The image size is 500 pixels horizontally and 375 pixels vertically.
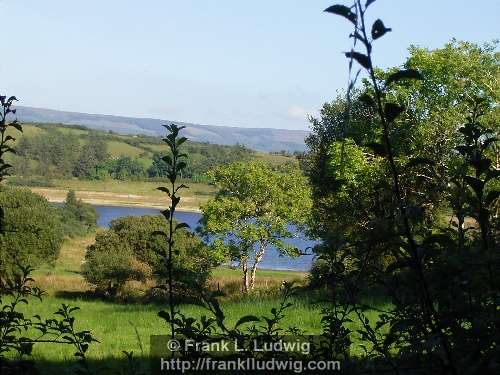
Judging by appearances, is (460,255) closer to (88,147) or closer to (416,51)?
(416,51)

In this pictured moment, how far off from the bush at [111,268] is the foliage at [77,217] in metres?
40.3

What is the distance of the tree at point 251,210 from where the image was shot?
102 ft

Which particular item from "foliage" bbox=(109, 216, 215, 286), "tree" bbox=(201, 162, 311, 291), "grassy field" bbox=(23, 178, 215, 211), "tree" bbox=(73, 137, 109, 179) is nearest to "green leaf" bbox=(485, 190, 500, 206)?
"tree" bbox=(201, 162, 311, 291)

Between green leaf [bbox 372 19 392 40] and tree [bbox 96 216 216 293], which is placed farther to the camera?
tree [bbox 96 216 216 293]

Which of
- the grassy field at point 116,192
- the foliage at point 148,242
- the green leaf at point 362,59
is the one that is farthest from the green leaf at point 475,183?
the grassy field at point 116,192

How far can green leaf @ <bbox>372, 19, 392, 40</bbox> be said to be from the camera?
133cm

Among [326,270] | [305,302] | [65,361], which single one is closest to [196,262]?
[305,302]

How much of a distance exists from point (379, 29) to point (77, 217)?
266 ft

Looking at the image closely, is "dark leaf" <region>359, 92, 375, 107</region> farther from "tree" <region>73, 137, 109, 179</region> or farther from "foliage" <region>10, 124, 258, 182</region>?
"tree" <region>73, 137, 109, 179</region>

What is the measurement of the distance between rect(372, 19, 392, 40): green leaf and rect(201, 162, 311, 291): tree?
29245mm

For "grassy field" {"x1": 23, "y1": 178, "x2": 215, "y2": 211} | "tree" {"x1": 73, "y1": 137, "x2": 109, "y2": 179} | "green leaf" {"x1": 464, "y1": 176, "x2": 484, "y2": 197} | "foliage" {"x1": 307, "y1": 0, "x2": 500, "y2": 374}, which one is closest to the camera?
"foliage" {"x1": 307, "y1": 0, "x2": 500, "y2": 374}

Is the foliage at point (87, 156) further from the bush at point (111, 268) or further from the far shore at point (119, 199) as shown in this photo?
Answer: the bush at point (111, 268)

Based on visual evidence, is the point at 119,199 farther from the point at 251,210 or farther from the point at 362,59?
the point at 362,59

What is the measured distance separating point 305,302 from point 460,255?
10142mm
